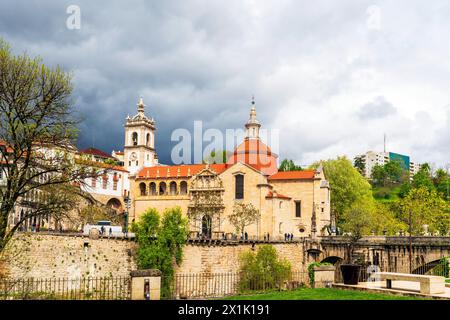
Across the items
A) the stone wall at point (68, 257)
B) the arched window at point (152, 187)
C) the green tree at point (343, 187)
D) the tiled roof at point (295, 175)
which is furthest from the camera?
the green tree at point (343, 187)

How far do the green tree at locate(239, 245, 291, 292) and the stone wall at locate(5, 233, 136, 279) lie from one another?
9.91m

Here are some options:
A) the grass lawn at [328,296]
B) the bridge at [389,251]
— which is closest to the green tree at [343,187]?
the bridge at [389,251]

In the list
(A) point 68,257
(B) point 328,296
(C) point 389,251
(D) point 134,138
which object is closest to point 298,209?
(C) point 389,251

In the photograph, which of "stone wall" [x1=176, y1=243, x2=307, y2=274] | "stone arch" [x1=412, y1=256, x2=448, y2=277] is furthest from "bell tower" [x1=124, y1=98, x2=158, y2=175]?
"stone arch" [x1=412, y1=256, x2=448, y2=277]

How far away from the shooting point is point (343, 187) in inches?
2736

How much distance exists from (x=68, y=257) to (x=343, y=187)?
4330cm

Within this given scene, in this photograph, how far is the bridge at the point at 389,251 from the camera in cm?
4069

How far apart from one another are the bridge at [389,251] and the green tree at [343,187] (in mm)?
18943

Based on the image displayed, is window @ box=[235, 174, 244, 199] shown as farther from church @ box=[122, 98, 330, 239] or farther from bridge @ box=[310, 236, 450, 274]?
bridge @ box=[310, 236, 450, 274]

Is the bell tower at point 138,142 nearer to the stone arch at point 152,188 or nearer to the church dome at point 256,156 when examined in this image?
the stone arch at point 152,188

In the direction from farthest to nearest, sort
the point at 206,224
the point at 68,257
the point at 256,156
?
the point at 256,156 < the point at 206,224 < the point at 68,257

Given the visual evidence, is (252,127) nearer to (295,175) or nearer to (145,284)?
(295,175)

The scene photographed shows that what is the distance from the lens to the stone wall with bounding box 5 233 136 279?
3688cm
